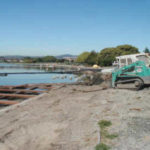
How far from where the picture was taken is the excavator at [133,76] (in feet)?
36.0

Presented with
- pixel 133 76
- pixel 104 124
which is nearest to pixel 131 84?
pixel 133 76

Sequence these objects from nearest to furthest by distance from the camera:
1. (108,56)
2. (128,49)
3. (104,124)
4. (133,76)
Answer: (104,124), (133,76), (108,56), (128,49)

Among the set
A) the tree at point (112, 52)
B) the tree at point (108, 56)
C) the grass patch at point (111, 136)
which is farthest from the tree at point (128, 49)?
the grass patch at point (111, 136)

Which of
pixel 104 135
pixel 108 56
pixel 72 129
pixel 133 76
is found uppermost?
pixel 108 56

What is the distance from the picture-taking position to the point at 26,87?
17.2 metres

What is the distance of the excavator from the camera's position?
1096cm

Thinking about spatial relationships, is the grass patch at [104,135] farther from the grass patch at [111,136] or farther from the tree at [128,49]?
the tree at [128,49]

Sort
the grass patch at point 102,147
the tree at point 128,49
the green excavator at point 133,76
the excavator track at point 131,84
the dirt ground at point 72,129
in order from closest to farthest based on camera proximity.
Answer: the grass patch at point 102,147 < the dirt ground at point 72,129 < the green excavator at point 133,76 < the excavator track at point 131,84 < the tree at point 128,49

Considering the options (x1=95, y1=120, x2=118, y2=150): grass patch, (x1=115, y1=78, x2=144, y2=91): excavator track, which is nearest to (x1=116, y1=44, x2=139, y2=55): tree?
(x1=115, y1=78, x2=144, y2=91): excavator track

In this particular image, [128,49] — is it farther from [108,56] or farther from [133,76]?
[133,76]

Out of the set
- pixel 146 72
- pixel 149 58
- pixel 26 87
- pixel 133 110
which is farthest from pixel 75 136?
pixel 26 87

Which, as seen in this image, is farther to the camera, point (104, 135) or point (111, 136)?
point (104, 135)

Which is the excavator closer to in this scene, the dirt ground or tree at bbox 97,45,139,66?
the dirt ground

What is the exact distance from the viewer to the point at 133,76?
37.5 ft
